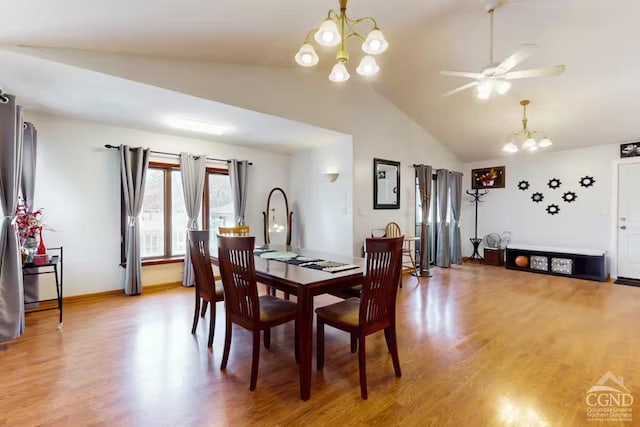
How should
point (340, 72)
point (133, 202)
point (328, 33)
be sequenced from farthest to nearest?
point (133, 202) → point (340, 72) → point (328, 33)

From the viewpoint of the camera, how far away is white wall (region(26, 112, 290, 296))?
3.73m

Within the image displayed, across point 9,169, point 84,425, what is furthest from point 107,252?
point 84,425

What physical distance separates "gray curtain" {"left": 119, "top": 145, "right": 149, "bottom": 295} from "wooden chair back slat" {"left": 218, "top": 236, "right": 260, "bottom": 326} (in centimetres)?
265

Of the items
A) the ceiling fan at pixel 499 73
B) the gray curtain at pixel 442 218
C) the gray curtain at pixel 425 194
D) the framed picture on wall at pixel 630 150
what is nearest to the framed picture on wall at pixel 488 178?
the gray curtain at pixel 442 218

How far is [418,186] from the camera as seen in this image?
19.6 ft

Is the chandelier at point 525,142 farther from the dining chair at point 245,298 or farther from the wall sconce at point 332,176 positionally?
the dining chair at point 245,298

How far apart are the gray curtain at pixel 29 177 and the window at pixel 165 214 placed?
1274 mm

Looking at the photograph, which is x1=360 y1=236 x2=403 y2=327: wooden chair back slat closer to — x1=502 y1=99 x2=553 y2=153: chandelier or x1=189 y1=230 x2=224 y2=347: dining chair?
x1=189 y1=230 x2=224 y2=347: dining chair

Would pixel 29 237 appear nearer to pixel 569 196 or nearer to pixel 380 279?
pixel 380 279

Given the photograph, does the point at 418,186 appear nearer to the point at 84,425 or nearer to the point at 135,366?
the point at 135,366

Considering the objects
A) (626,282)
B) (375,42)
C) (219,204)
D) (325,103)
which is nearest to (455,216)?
(626,282)

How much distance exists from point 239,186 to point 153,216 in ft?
4.69

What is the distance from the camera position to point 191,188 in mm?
4715

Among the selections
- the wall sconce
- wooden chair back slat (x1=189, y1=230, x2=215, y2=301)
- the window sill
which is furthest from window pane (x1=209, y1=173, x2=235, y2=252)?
wooden chair back slat (x1=189, y1=230, x2=215, y2=301)
